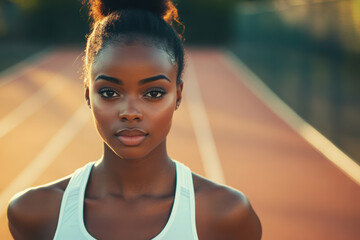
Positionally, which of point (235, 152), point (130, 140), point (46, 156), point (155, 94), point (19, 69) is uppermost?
point (155, 94)

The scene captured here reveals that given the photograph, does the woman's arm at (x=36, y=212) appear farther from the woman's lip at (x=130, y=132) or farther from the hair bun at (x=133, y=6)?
the hair bun at (x=133, y=6)

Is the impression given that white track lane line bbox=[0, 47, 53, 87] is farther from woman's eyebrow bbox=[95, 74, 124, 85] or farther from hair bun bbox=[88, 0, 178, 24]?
woman's eyebrow bbox=[95, 74, 124, 85]

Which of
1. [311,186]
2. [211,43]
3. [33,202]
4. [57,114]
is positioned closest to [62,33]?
[211,43]

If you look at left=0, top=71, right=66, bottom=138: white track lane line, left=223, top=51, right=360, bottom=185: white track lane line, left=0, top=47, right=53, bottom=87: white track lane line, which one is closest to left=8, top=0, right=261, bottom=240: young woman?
left=223, top=51, right=360, bottom=185: white track lane line

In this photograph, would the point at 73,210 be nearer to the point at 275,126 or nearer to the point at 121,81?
the point at 121,81

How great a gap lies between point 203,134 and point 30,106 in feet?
16.7

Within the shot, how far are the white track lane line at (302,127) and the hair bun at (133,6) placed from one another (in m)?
5.70

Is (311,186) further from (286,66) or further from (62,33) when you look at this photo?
(62,33)

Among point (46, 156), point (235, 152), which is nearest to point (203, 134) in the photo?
point (235, 152)

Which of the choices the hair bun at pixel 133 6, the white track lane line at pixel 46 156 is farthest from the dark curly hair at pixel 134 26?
the white track lane line at pixel 46 156

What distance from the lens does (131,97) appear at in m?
1.61

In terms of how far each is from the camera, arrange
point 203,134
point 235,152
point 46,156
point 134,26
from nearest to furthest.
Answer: point 134,26, point 46,156, point 235,152, point 203,134

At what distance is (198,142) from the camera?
9156mm

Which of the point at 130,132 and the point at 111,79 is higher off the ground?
the point at 111,79
